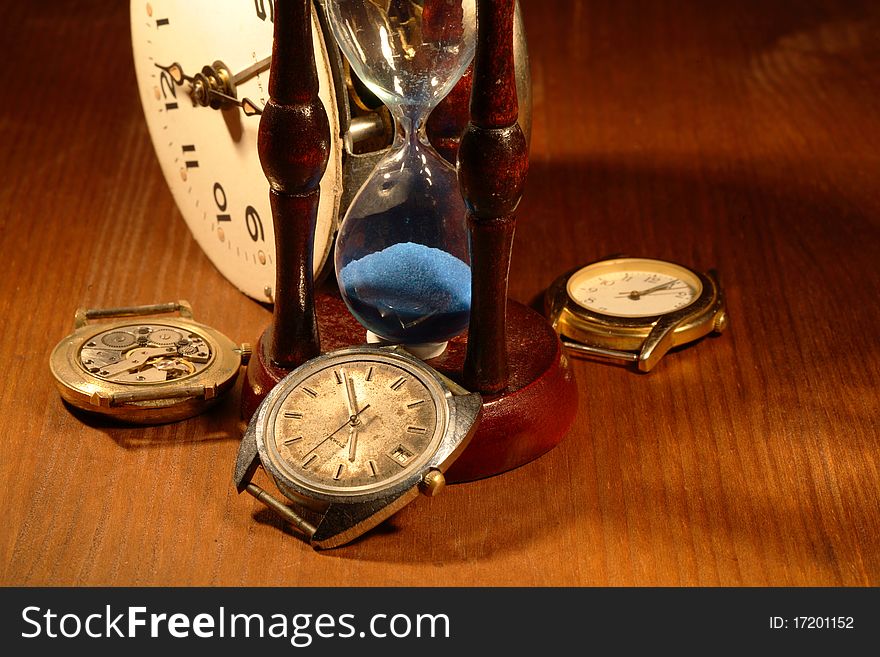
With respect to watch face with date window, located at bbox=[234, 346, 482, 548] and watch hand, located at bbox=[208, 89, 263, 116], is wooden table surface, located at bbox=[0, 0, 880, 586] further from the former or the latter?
watch hand, located at bbox=[208, 89, 263, 116]

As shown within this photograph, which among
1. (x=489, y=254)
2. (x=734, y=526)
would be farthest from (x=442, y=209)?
(x=734, y=526)

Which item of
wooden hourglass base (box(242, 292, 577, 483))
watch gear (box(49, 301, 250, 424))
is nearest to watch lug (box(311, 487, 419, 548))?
wooden hourglass base (box(242, 292, 577, 483))

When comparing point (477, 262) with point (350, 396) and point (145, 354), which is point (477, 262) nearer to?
point (350, 396)

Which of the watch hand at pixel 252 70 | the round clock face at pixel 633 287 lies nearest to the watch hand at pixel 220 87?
the watch hand at pixel 252 70

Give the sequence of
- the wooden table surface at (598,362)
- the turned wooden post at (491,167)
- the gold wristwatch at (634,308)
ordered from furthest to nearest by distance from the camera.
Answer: the gold wristwatch at (634,308)
the wooden table surface at (598,362)
the turned wooden post at (491,167)

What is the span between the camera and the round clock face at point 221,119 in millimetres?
1493

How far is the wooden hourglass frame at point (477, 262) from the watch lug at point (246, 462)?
0.38 ft

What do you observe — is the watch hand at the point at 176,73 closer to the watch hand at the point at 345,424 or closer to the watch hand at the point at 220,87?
the watch hand at the point at 220,87

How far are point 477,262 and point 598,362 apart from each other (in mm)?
402

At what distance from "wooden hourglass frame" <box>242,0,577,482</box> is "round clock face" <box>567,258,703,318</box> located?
18 cm

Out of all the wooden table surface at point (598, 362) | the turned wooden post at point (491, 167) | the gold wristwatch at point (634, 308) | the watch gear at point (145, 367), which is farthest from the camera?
the gold wristwatch at point (634, 308)

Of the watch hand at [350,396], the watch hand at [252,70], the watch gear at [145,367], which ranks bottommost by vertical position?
the watch gear at [145,367]

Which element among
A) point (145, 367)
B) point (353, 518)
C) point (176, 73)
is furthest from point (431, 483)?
point (176, 73)

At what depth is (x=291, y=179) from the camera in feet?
4.38
